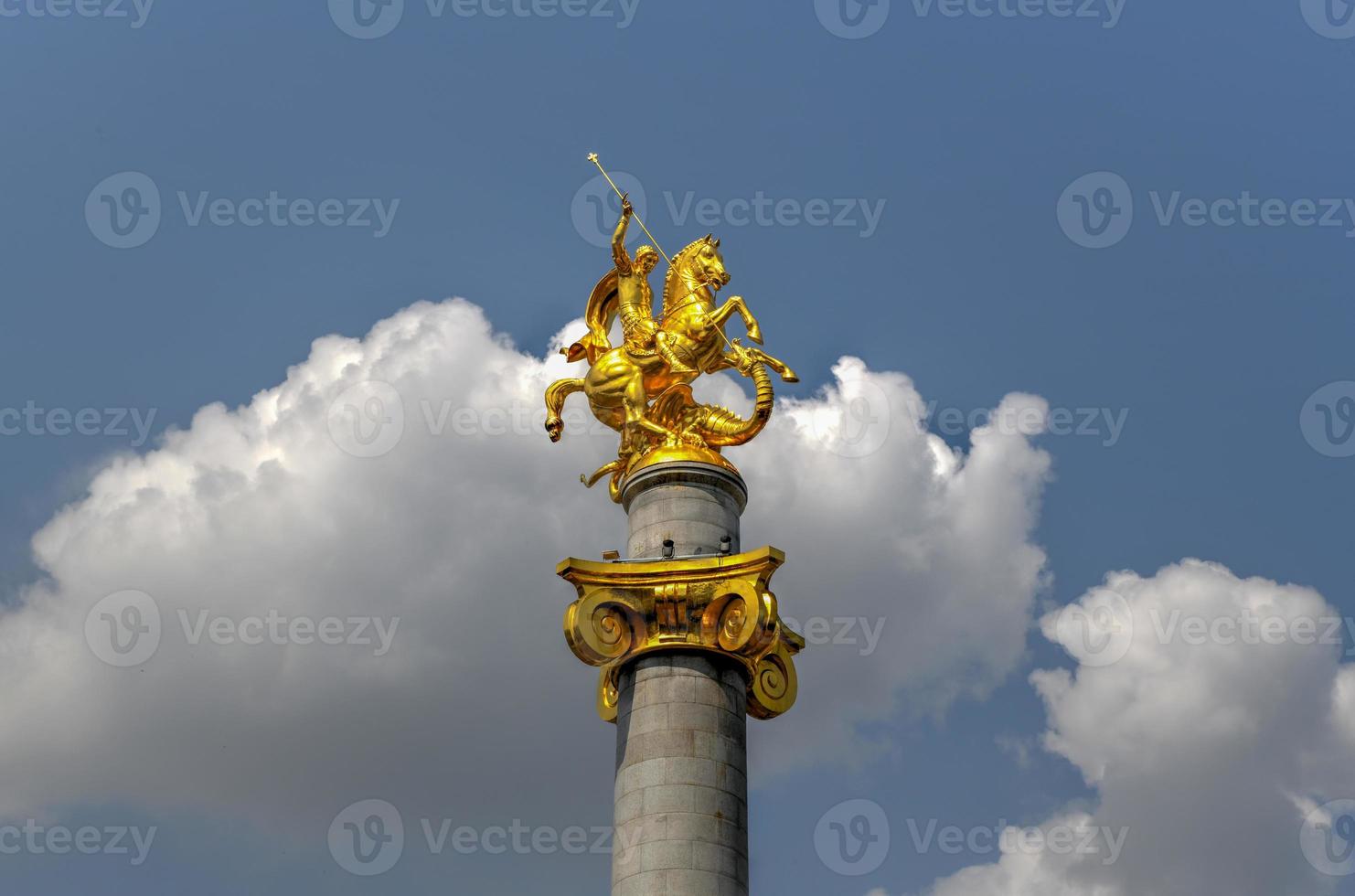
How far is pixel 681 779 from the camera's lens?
105 ft

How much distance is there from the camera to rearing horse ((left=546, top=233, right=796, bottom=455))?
122 ft

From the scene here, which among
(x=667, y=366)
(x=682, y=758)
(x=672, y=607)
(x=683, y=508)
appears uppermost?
(x=667, y=366)

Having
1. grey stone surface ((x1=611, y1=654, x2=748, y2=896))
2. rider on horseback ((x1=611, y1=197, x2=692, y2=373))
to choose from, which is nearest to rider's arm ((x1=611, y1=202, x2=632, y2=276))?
rider on horseback ((x1=611, y1=197, x2=692, y2=373))

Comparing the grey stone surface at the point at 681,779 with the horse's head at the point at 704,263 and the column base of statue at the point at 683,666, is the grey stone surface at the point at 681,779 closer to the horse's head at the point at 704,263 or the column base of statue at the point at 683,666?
the column base of statue at the point at 683,666

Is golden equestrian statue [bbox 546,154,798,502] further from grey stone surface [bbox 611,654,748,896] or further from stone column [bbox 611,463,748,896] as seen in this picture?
grey stone surface [bbox 611,654,748,896]

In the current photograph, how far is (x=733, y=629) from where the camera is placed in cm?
3334

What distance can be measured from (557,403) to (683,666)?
8861 millimetres

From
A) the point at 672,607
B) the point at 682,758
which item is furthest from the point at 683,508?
the point at 682,758

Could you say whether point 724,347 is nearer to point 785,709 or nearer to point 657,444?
point 657,444

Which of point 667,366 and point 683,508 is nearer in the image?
point 683,508

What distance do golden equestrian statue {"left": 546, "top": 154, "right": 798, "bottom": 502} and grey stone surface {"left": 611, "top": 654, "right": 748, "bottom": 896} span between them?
5.19 metres

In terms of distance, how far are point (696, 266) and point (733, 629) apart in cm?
1003

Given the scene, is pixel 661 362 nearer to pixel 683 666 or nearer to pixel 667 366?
pixel 667 366

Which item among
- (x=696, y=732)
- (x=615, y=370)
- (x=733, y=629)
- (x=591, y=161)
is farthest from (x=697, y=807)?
(x=591, y=161)
